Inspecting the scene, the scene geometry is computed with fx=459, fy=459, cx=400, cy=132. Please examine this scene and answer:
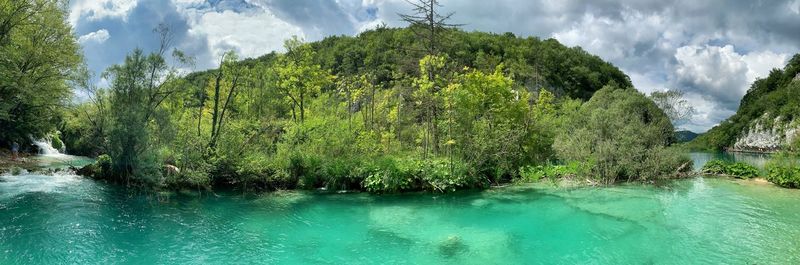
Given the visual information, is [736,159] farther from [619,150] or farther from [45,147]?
[45,147]

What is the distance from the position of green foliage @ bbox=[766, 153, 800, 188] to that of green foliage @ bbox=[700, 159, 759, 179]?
212cm

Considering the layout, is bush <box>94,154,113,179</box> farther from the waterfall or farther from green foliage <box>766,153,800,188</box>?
green foliage <box>766,153,800,188</box>

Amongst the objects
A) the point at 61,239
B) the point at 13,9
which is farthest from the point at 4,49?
the point at 61,239

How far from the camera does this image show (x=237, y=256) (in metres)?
11.7

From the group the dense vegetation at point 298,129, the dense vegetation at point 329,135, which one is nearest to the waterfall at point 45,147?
the dense vegetation at point 298,129

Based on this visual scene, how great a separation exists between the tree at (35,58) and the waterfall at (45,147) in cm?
1437

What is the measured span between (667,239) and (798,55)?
137 m

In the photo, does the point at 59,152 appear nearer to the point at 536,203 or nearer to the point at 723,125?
the point at 536,203

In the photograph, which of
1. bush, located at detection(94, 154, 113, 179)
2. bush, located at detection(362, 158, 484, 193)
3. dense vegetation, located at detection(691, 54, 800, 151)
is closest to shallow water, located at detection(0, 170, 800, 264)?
bush, located at detection(362, 158, 484, 193)

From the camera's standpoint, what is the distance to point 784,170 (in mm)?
23156

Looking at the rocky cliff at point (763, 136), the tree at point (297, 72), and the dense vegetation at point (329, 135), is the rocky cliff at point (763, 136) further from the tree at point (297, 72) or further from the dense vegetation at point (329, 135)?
the tree at point (297, 72)

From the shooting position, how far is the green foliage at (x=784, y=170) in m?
22.7

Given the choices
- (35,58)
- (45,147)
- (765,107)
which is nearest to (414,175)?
(35,58)

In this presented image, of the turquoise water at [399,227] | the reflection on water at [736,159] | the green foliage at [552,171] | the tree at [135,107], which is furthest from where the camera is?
the reflection on water at [736,159]
